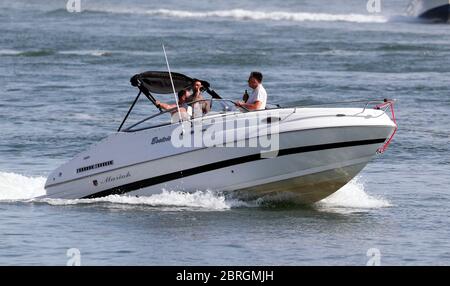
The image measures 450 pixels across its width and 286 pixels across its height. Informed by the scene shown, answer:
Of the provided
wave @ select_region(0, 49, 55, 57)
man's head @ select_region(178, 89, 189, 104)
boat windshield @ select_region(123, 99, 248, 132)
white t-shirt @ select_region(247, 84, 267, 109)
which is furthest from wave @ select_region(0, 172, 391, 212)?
wave @ select_region(0, 49, 55, 57)

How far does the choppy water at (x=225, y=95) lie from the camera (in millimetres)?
14664

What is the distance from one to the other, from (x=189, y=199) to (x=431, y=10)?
4444 cm

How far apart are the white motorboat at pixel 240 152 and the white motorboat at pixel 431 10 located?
43.5 meters

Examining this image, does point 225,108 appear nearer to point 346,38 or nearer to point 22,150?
point 22,150

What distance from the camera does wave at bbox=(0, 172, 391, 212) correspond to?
1656 cm

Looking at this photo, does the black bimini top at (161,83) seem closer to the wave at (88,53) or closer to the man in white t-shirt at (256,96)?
the man in white t-shirt at (256,96)

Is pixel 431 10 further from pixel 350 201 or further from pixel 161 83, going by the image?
pixel 161 83

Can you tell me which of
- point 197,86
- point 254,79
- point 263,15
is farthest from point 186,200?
point 263,15

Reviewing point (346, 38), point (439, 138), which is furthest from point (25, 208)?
point (346, 38)

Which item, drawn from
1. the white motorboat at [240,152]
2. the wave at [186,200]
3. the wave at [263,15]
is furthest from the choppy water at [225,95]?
the wave at [263,15]

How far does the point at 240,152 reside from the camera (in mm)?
16062

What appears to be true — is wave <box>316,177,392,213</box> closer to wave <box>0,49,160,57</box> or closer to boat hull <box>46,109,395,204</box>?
boat hull <box>46,109,395,204</box>

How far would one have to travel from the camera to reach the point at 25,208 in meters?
17.1
